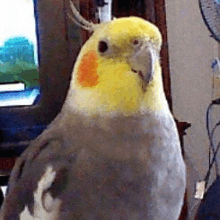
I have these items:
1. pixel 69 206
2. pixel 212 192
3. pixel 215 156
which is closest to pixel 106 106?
pixel 69 206

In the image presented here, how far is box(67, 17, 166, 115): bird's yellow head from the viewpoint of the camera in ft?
1.75

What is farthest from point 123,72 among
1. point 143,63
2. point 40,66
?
point 40,66

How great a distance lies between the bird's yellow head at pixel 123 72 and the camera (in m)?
0.53

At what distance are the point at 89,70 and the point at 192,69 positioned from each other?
3.34 feet

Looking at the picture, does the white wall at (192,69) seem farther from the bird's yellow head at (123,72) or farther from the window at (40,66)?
the bird's yellow head at (123,72)

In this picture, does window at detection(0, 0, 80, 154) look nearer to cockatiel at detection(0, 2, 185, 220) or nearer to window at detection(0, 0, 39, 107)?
window at detection(0, 0, 39, 107)

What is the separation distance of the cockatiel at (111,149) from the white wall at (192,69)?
963mm

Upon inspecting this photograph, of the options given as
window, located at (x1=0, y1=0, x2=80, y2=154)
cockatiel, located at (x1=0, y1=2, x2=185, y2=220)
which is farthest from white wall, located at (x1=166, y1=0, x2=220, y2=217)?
cockatiel, located at (x1=0, y1=2, x2=185, y2=220)

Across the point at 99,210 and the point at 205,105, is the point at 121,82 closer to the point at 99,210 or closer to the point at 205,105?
the point at 99,210

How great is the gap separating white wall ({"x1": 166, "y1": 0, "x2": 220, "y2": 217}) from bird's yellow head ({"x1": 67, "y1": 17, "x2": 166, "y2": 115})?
974 mm

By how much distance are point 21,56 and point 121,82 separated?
60 cm

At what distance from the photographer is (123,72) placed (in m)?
0.54

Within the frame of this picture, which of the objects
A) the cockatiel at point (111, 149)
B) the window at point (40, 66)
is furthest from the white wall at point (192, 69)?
the cockatiel at point (111, 149)

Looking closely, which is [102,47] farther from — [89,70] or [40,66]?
[40,66]
